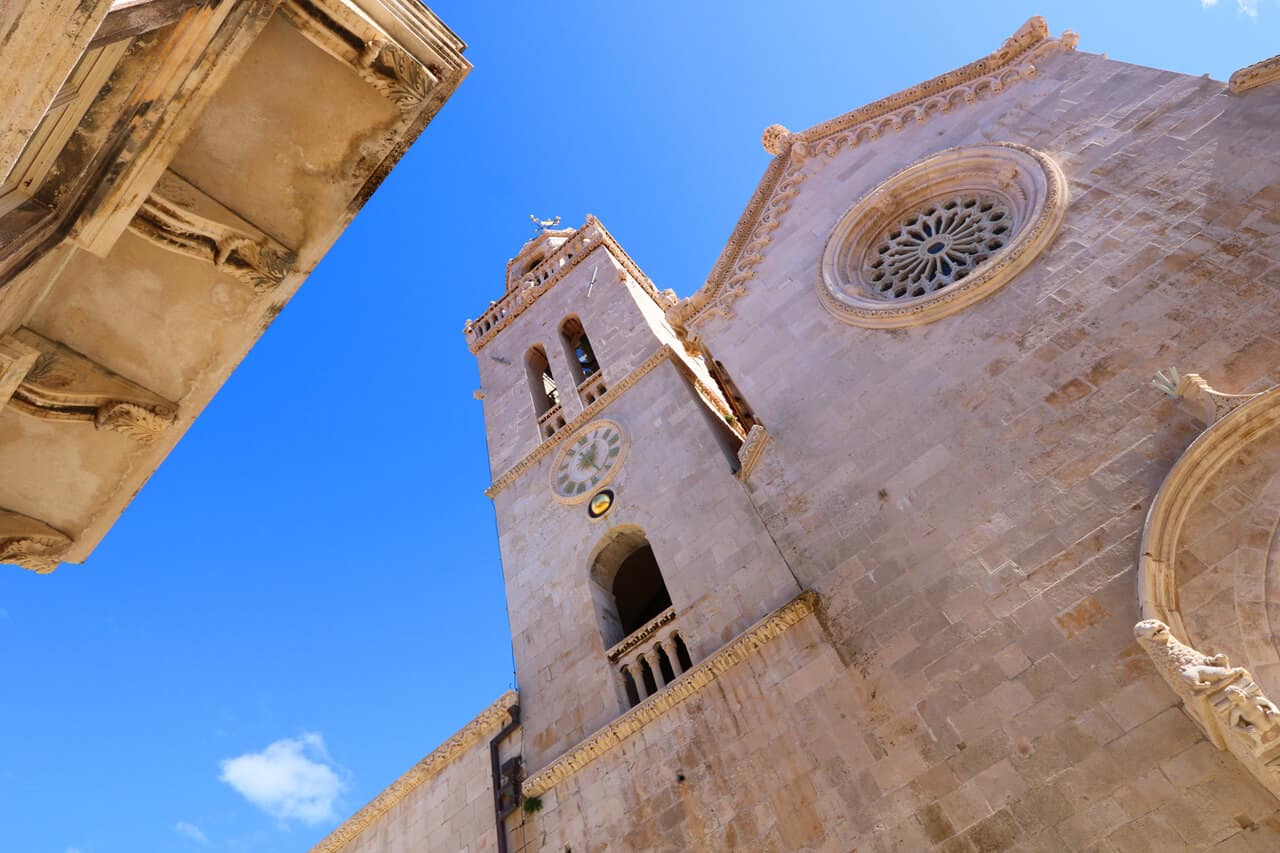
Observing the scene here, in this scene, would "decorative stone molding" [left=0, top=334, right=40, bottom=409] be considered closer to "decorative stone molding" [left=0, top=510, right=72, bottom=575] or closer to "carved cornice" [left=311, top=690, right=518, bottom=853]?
"decorative stone molding" [left=0, top=510, right=72, bottom=575]

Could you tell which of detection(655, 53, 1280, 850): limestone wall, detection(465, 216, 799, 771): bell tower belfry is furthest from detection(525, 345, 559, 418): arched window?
detection(655, 53, 1280, 850): limestone wall

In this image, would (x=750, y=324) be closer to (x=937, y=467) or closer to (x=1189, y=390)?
(x=937, y=467)

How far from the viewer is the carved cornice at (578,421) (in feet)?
56.2

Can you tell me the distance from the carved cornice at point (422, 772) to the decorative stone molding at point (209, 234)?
412 inches

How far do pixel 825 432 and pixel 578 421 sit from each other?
264 inches

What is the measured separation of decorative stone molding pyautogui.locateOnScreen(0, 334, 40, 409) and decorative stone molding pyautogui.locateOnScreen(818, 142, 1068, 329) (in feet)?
36.0

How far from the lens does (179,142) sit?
4207 millimetres

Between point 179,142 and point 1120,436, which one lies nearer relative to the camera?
point 179,142

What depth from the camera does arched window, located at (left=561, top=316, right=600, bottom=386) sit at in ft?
67.7

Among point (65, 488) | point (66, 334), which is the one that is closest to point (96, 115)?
point (66, 334)

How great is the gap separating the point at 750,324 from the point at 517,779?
27.9 ft

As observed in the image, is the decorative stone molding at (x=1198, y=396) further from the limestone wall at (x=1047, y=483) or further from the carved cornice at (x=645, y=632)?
the carved cornice at (x=645, y=632)

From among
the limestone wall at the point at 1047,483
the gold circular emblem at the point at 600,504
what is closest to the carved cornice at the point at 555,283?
the gold circular emblem at the point at 600,504

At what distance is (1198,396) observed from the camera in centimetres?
891
